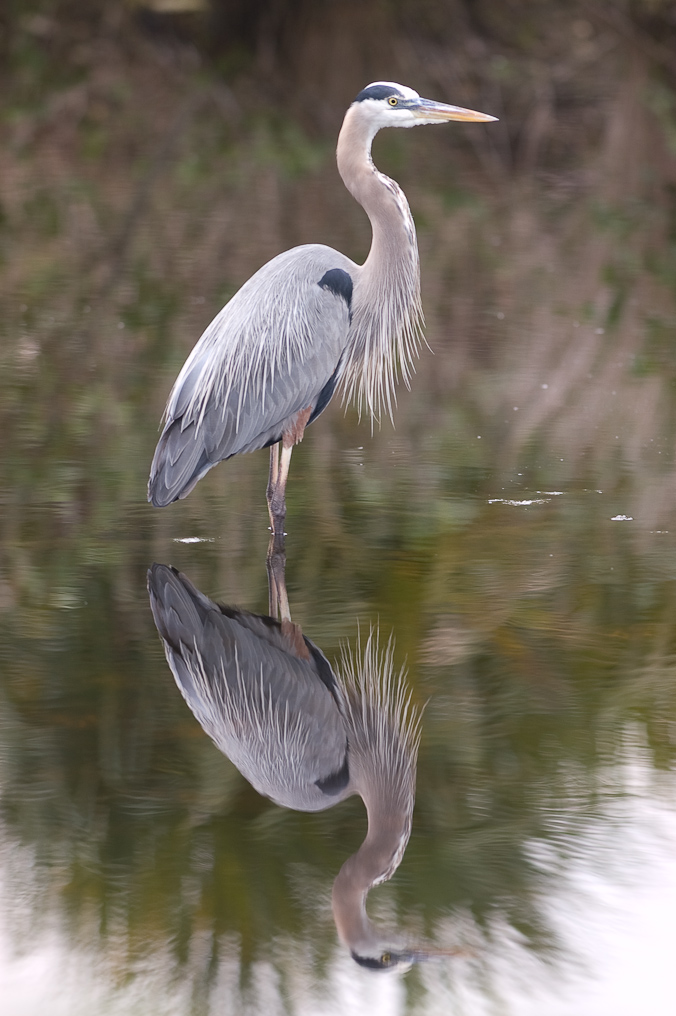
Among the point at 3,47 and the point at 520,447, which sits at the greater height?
the point at 3,47

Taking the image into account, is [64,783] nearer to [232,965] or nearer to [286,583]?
[232,965]

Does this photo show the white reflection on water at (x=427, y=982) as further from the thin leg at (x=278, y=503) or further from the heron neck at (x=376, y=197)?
the heron neck at (x=376, y=197)

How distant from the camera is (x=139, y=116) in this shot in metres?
18.0

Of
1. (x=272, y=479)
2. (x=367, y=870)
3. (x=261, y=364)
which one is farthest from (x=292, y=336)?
(x=367, y=870)

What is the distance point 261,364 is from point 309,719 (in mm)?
1805

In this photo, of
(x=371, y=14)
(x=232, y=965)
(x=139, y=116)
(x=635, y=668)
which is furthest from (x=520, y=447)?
(x=371, y=14)

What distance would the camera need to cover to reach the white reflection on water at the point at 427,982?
2.88 meters

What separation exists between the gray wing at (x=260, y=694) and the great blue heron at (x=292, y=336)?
0.59 metres

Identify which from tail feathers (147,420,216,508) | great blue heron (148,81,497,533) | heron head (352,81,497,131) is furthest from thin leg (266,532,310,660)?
heron head (352,81,497,131)

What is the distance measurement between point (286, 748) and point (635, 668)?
3.74 ft

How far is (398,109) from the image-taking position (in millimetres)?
5730

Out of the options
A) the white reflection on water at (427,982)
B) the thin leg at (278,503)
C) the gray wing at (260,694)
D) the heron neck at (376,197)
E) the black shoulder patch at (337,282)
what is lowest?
the white reflection on water at (427,982)

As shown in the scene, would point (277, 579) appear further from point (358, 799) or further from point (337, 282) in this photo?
point (358, 799)

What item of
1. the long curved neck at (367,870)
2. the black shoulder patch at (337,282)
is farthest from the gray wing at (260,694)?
the black shoulder patch at (337,282)
